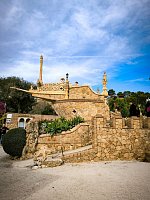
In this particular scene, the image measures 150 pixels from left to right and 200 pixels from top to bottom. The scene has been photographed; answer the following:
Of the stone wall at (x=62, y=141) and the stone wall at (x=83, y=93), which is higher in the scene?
the stone wall at (x=83, y=93)

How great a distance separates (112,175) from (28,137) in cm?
620

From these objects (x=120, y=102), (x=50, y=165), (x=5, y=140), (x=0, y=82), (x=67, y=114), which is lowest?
(x=50, y=165)

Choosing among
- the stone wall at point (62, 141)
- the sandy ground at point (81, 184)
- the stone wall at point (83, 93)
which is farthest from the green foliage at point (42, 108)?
the sandy ground at point (81, 184)

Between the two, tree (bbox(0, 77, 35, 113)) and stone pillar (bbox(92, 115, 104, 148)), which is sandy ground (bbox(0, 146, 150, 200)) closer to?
stone pillar (bbox(92, 115, 104, 148))

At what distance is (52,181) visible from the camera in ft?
20.2

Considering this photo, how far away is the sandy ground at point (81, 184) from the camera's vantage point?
15.8 feet

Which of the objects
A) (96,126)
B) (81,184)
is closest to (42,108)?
(96,126)

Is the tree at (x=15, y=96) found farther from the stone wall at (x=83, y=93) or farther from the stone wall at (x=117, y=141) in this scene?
the stone wall at (x=117, y=141)

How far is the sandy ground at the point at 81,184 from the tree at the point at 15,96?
95.9ft

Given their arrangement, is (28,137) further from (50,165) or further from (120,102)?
(120,102)

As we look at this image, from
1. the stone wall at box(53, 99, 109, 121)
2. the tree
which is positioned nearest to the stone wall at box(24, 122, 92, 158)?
the stone wall at box(53, 99, 109, 121)

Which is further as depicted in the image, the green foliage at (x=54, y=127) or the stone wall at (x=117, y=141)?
the green foliage at (x=54, y=127)

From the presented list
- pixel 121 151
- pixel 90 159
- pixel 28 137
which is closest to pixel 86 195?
pixel 90 159

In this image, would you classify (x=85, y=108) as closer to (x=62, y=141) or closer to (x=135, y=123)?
(x=62, y=141)
